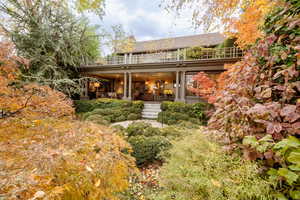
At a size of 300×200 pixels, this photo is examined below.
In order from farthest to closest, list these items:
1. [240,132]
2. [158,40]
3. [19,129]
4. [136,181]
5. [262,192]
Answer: [158,40]
[136,181]
[19,129]
[240,132]
[262,192]

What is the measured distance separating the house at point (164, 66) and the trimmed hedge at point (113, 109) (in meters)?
1.48

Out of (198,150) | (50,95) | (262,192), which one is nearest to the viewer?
(262,192)

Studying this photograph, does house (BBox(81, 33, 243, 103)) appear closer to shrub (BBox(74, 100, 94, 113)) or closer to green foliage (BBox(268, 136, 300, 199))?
shrub (BBox(74, 100, 94, 113))

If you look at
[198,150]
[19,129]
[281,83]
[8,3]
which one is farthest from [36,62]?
[281,83]

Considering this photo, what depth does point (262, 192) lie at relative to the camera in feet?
3.66

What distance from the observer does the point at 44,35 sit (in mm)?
8828

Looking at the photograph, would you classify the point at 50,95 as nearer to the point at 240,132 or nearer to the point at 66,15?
the point at 240,132

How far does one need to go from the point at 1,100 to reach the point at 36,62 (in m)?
8.57

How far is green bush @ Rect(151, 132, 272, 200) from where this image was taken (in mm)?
1174

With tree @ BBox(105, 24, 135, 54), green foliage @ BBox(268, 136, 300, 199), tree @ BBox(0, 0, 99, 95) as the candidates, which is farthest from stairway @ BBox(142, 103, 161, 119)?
green foliage @ BBox(268, 136, 300, 199)

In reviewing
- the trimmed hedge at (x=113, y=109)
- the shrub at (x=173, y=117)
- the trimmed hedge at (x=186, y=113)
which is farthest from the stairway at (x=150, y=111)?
the shrub at (x=173, y=117)

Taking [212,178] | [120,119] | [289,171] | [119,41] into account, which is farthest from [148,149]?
[119,41]

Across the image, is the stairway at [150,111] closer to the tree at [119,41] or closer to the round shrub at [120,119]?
the round shrub at [120,119]

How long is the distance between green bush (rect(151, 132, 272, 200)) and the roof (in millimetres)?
13199
